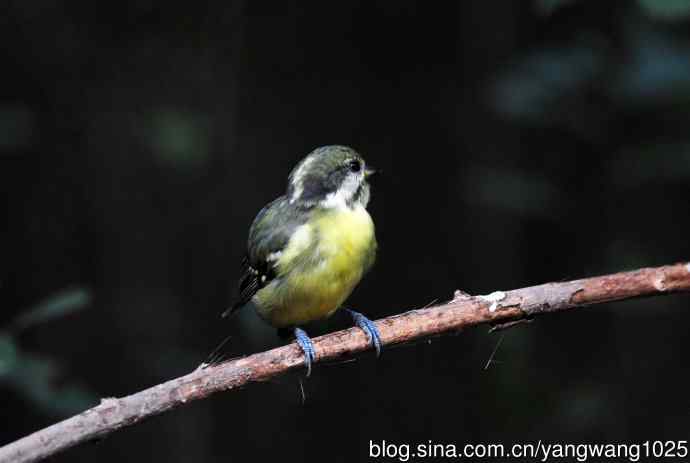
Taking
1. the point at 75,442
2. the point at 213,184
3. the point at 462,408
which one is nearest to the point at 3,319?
the point at 213,184

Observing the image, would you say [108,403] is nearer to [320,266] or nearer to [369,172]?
[320,266]

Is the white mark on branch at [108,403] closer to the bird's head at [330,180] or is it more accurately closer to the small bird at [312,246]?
the small bird at [312,246]

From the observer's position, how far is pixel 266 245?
3.93 meters

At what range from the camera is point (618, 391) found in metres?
5.12

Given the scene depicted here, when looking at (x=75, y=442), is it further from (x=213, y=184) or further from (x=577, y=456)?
(x=213, y=184)

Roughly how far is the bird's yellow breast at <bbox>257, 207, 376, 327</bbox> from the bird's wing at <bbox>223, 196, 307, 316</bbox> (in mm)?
50

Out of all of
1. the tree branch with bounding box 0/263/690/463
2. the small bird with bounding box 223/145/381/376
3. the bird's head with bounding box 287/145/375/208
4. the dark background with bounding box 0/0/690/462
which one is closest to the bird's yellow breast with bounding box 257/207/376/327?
the small bird with bounding box 223/145/381/376

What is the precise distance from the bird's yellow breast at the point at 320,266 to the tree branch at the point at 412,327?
58cm

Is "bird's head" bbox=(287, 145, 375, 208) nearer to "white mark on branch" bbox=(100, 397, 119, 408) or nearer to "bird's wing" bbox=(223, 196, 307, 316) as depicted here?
"bird's wing" bbox=(223, 196, 307, 316)

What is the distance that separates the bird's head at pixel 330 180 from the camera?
4.00m

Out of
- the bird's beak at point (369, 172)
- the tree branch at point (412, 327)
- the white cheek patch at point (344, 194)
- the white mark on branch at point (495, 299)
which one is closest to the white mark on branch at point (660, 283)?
the tree branch at point (412, 327)

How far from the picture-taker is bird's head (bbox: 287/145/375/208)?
4.00 metres

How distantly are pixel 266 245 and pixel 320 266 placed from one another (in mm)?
323

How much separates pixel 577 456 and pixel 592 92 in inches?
81.6
